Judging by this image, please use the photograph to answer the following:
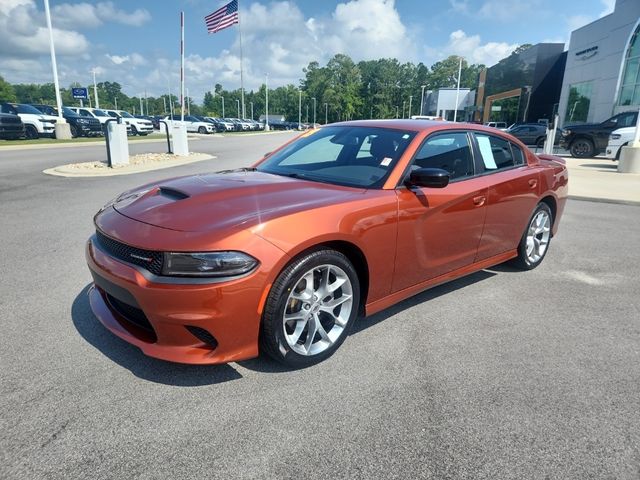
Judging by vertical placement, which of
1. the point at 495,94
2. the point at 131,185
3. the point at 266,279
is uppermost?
the point at 495,94

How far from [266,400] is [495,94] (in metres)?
62.5

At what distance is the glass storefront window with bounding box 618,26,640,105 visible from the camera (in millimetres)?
25266

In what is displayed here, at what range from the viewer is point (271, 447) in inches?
84.7

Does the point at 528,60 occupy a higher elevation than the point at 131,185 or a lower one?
higher

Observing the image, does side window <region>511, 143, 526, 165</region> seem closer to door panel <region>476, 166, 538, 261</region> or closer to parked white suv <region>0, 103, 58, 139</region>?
door panel <region>476, 166, 538, 261</region>

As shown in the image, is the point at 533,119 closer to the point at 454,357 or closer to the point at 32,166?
the point at 32,166

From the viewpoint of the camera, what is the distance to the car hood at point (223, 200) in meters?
2.54

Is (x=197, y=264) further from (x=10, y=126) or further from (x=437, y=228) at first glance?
(x=10, y=126)

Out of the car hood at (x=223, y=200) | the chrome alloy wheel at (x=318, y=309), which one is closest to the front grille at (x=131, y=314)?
the car hood at (x=223, y=200)

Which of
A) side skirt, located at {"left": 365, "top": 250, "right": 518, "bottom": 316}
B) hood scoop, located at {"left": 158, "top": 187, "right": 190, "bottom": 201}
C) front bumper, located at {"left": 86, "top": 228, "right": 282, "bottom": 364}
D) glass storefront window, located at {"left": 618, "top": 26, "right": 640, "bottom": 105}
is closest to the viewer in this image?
front bumper, located at {"left": 86, "top": 228, "right": 282, "bottom": 364}

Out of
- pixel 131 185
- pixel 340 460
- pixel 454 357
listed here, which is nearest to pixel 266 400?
pixel 340 460

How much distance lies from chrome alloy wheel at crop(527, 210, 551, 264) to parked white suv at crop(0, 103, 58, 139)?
24.7 metres

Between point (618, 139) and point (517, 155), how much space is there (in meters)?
14.4

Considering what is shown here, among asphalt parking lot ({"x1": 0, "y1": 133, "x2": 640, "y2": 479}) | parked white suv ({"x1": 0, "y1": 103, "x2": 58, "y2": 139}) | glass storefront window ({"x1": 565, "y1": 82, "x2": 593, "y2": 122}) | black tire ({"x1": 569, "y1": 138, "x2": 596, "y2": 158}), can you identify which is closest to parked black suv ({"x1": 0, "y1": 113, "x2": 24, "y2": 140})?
parked white suv ({"x1": 0, "y1": 103, "x2": 58, "y2": 139})
